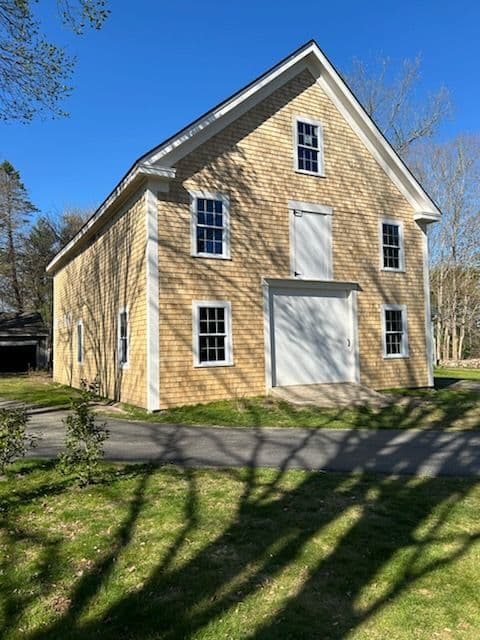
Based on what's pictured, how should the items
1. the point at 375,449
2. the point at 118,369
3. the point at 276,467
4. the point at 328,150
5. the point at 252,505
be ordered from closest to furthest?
the point at 252,505, the point at 276,467, the point at 375,449, the point at 118,369, the point at 328,150

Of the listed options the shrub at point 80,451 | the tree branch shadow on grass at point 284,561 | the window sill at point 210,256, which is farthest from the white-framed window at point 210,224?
the tree branch shadow on grass at point 284,561

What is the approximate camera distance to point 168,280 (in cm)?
1230

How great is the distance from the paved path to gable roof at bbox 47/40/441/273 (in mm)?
6186

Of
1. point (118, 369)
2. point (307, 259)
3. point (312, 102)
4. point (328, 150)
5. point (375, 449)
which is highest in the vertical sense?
point (312, 102)

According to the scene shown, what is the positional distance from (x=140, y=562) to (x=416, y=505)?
9.74 ft

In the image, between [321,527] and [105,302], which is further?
[105,302]

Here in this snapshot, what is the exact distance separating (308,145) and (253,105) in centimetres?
216

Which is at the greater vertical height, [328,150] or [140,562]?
[328,150]

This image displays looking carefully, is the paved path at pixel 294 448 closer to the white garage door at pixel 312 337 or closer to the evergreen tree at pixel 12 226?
the white garage door at pixel 312 337

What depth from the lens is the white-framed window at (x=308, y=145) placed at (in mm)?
14820

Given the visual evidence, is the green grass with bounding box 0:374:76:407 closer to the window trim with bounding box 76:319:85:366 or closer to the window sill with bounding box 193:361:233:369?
the window trim with bounding box 76:319:85:366

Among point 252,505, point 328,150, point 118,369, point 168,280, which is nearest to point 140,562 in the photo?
point 252,505

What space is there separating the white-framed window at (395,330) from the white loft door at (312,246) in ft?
8.57

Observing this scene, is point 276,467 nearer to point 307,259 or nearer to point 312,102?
point 307,259
